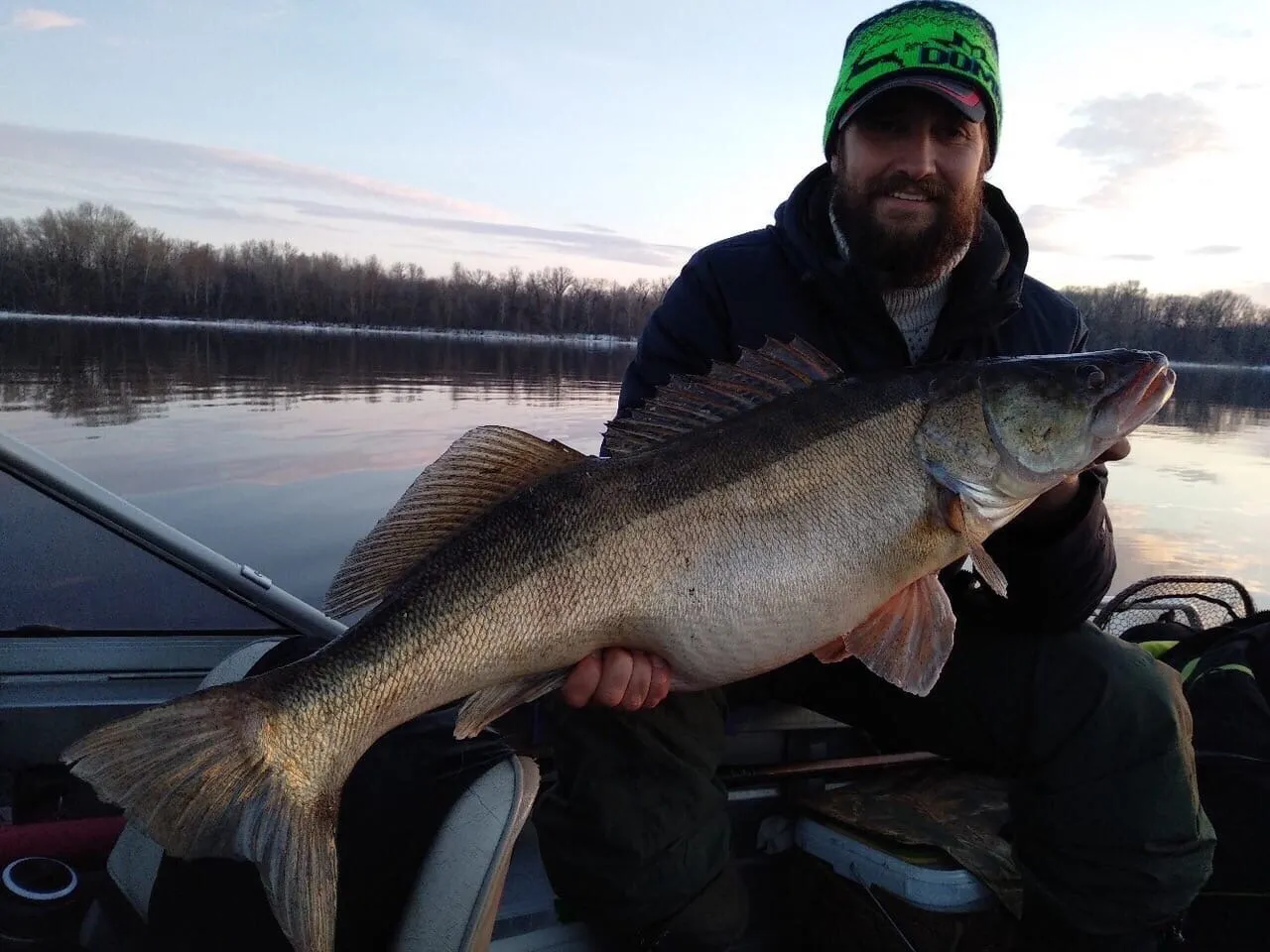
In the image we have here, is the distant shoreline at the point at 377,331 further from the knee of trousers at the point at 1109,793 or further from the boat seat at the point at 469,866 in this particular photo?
the boat seat at the point at 469,866

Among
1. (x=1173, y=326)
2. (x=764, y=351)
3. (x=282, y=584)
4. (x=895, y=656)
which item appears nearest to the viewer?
(x=895, y=656)

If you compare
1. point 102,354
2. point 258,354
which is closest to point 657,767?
point 102,354

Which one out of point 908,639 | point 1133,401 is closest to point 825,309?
point 1133,401

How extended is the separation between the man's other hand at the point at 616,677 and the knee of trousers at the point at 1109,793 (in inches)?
46.6

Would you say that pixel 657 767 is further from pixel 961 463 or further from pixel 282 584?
pixel 282 584

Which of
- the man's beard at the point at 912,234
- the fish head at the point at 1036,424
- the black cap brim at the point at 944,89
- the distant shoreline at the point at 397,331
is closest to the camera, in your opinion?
the fish head at the point at 1036,424

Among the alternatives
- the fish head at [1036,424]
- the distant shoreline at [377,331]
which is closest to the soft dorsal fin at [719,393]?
the fish head at [1036,424]

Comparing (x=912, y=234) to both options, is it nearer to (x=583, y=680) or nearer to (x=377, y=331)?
(x=583, y=680)

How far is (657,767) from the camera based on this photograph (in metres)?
2.38

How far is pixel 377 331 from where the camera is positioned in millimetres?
94375

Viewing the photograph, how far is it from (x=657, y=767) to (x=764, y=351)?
1.22 m

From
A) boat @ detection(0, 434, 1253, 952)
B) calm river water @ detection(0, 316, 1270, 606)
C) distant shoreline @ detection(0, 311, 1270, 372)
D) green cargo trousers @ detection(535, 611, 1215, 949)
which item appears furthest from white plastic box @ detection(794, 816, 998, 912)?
distant shoreline @ detection(0, 311, 1270, 372)

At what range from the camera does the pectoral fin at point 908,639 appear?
89.9 inches

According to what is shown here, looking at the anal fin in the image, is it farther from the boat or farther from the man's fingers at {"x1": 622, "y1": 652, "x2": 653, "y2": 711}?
the man's fingers at {"x1": 622, "y1": 652, "x2": 653, "y2": 711}
